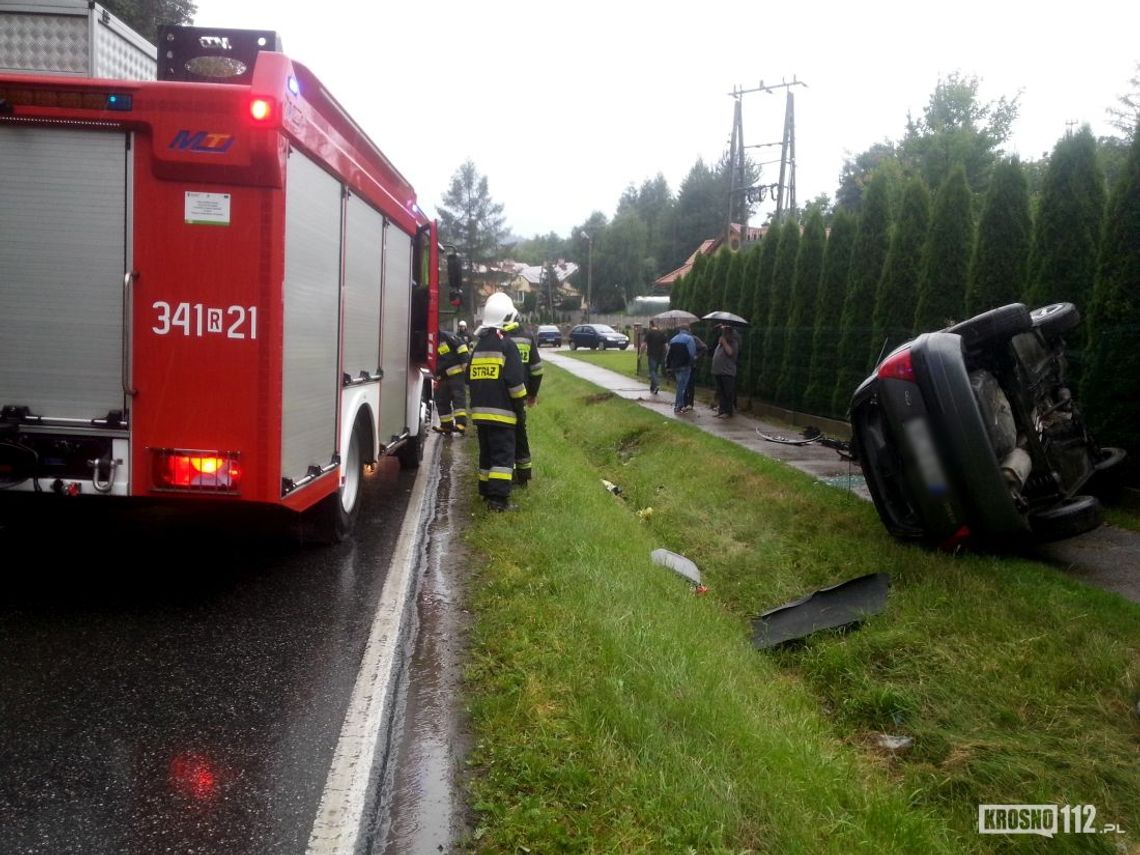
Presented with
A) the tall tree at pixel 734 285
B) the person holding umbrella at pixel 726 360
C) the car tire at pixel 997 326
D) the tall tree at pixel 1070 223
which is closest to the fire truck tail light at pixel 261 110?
the car tire at pixel 997 326

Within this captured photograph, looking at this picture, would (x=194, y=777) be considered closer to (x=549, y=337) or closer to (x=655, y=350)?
(x=655, y=350)

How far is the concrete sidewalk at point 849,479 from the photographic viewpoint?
5.86m

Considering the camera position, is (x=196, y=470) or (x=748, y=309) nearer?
(x=196, y=470)

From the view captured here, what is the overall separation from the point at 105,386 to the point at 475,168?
78.9 metres

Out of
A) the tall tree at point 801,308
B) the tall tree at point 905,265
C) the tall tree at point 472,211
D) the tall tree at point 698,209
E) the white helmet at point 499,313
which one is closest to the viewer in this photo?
the white helmet at point 499,313

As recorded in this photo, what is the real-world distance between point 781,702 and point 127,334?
3819 mm

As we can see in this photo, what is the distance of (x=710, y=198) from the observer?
8800 cm

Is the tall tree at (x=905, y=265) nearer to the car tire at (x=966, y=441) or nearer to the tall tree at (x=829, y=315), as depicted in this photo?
the tall tree at (x=829, y=315)

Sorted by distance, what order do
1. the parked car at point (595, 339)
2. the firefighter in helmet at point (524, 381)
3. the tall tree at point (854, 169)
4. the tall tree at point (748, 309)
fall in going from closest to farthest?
the firefighter in helmet at point (524, 381) < the tall tree at point (748, 309) < the parked car at point (595, 339) < the tall tree at point (854, 169)

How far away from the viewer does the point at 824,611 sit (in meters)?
5.86

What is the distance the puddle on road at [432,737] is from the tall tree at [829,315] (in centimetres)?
898

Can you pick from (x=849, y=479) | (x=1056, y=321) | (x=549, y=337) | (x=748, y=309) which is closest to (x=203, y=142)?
(x=1056, y=321)

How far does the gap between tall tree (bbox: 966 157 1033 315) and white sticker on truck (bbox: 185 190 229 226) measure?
26.2 ft

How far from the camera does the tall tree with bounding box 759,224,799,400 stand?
16.4m
